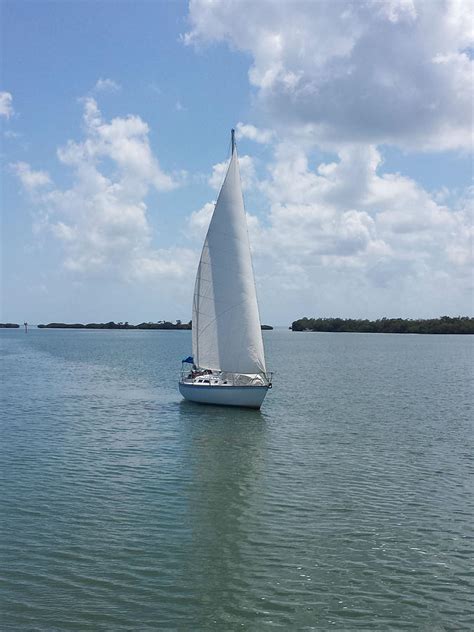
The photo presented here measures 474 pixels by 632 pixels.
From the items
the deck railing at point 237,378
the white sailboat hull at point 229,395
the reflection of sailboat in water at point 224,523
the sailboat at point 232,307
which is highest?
the sailboat at point 232,307

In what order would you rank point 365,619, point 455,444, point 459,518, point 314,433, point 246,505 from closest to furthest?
point 365,619, point 459,518, point 246,505, point 455,444, point 314,433

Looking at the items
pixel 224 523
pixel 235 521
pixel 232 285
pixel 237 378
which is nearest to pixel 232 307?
pixel 232 285

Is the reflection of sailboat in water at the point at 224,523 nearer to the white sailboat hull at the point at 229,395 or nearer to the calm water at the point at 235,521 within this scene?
the calm water at the point at 235,521

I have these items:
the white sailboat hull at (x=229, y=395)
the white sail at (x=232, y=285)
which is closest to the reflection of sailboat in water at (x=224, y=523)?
the white sailboat hull at (x=229, y=395)

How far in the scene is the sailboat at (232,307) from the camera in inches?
1834

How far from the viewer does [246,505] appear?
2339cm

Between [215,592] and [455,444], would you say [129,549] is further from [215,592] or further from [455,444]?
[455,444]

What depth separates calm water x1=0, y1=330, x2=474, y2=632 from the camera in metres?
15.1

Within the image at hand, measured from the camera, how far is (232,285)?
46.9 m

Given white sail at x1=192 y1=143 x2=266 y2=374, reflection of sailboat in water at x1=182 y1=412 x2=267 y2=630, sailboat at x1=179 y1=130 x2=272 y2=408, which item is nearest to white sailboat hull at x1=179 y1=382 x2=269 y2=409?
sailboat at x1=179 y1=130 x2=272 y2=408

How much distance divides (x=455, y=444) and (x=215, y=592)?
23.3 meters

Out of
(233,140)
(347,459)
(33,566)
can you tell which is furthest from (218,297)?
(33,566)

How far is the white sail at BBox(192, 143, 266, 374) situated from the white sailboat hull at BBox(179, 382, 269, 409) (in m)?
2.00

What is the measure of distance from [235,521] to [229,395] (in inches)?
990
